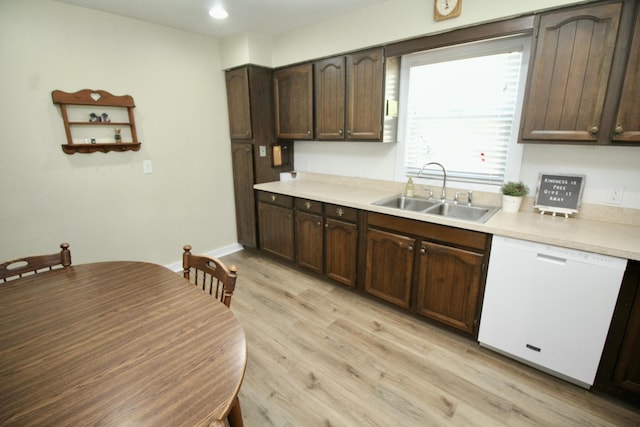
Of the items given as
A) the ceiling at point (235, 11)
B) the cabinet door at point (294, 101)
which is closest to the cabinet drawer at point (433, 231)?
the cabinet door at point (294, 101)

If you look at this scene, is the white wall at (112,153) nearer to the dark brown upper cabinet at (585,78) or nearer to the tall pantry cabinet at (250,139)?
the tall pantry cabinet at (250,139)

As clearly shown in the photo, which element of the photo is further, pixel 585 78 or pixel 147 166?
pixel 147 166

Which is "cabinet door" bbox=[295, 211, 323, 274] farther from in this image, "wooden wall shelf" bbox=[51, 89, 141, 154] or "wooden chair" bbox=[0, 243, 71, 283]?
"wooden chair" bbox=[0, 243, 71, 283]

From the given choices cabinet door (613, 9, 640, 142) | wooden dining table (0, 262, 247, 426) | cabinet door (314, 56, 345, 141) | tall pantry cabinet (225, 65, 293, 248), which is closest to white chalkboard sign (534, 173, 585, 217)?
cabinet door (613, 9, 640, 142)

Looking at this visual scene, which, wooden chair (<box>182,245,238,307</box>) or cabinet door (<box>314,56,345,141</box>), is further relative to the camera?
cabinet door (<box>314,56,345,141</box>)

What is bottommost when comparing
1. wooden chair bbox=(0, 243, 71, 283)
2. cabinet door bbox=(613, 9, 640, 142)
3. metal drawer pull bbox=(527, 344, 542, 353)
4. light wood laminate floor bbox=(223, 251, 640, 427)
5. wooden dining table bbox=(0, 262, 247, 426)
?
light wood laminate floor bbox=(223, 251, 640, 427)

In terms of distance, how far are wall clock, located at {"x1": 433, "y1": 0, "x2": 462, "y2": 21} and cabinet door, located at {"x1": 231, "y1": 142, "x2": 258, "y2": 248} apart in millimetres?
2141

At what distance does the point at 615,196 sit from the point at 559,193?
0.29 metres

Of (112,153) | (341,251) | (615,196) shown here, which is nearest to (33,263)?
(112,153)

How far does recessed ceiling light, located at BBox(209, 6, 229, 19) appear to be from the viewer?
250 centimetres

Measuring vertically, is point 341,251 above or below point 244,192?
below

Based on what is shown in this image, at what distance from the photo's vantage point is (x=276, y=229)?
3.38m

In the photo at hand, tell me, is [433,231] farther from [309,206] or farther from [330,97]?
[330,97]

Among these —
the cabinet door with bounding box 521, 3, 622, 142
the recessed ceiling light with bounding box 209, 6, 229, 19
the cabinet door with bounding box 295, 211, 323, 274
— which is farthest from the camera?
the cabinet door with bounding box 295, 211, 323, 274
